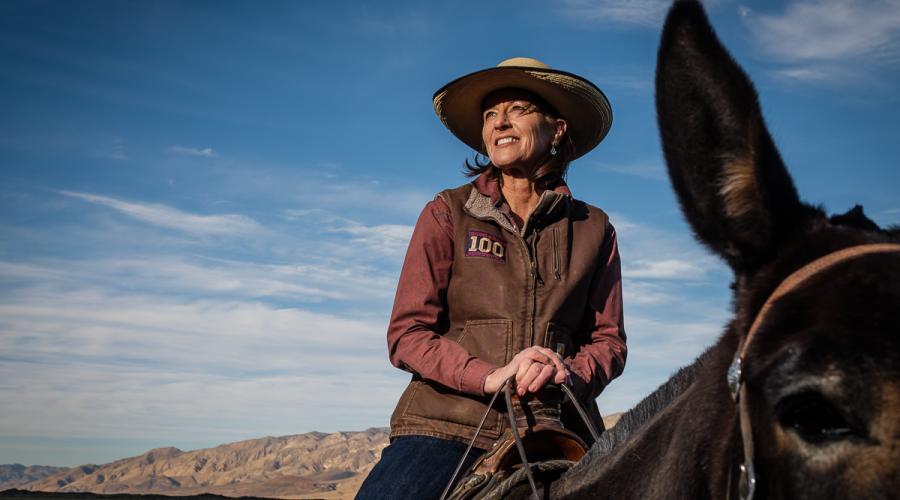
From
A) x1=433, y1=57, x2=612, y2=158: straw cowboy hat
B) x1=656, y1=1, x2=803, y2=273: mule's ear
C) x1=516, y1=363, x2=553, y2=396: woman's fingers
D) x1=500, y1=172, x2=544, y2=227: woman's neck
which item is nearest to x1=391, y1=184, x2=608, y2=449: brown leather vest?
x1=500, y1=172, x2=544, y2=227: woman's neck

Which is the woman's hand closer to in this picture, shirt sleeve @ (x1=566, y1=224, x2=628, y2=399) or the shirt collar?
shirt sleeve @ (x1=566, y1=224, x2=628, y2=399)

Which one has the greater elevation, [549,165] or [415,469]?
[549,165]

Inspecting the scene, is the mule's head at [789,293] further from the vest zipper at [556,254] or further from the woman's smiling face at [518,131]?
the woman's smiling face at [518,131]

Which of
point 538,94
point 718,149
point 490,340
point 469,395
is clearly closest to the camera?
point 718,149

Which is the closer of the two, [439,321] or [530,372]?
[530,372]

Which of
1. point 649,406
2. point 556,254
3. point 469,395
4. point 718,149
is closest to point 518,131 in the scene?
point 556,254

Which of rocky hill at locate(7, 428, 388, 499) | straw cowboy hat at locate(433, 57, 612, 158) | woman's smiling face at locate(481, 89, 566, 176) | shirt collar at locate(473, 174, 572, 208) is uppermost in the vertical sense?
straw cowboy hat at locate(433, 57, 612, 158)

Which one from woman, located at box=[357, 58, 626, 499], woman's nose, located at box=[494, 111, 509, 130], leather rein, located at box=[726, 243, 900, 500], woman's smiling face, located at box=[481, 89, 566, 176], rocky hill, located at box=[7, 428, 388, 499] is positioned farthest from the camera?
rocky hill, located at box=[7, 428, 388, 499]

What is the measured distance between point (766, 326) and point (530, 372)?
163cm

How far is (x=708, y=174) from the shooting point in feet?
6.04

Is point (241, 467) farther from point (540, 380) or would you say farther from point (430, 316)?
point (540, 380)

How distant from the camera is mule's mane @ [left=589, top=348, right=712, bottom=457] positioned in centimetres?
236

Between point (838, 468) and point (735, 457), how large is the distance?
0.87ft

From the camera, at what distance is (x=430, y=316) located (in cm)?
378
